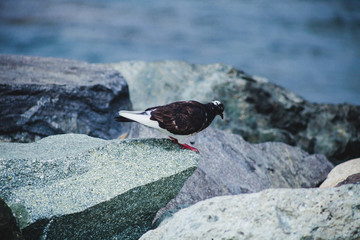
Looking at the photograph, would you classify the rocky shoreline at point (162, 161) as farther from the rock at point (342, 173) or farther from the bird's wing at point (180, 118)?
the bird's wing at point (180, 118)

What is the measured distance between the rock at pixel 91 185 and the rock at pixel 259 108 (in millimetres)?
4228

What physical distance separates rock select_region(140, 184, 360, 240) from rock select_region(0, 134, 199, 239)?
67 centimetres

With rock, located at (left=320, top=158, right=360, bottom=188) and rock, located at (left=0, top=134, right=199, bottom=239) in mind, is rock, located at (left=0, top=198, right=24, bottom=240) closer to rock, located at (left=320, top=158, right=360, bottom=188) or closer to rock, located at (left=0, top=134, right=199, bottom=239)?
rock, located at (left=0, top=134, right=199, bottom=239)

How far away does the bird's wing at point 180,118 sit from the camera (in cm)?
488

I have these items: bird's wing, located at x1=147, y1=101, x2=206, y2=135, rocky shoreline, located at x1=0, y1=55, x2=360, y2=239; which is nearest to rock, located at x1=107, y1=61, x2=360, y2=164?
rocky shoreline, located at x1=0, y1=55, x2=360, y2=239

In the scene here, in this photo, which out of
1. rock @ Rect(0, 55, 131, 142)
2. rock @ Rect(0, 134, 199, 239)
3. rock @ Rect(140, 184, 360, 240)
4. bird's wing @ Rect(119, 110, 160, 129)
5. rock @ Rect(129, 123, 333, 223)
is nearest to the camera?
rock @ Rect(140, 184, 360, 240)

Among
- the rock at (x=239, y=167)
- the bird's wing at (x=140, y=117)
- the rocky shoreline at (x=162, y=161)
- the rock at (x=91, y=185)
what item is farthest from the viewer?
the rock at (x=239, y=167)

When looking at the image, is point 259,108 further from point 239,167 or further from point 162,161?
point 162,161

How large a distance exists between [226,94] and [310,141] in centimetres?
194

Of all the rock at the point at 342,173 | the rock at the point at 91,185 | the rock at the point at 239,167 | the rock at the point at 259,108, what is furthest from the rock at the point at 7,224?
the rock at the point at 259,108

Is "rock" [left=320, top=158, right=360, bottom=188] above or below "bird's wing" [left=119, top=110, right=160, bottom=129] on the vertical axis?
below

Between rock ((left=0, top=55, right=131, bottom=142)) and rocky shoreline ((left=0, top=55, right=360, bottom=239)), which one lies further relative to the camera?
rock ((left=0, top=55, right=131, bottom=142))

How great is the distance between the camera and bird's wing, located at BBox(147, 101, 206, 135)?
488 cm

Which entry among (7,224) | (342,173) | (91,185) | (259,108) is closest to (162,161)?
(91,185)
